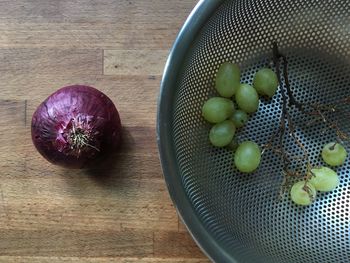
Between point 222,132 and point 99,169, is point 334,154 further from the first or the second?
point 99,169

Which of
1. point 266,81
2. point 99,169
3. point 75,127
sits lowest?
point 99,169

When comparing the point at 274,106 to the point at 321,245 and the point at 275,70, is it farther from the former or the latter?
the point at 321,245

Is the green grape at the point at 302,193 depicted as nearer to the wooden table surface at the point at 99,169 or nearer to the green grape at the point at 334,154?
the green grape at the point at 334,154

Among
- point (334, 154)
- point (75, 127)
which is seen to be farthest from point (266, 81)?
point (75, 127)

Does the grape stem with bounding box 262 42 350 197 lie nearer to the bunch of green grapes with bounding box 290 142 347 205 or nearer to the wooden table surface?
the bunch of green grapes with bounding box 290 142 347 205

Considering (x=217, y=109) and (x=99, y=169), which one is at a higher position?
(x=217, y=109)

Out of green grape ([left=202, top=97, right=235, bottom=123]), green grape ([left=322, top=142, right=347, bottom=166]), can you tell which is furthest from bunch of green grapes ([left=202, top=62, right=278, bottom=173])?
green grape ([left=322, top=142, right=347, bottom=166])

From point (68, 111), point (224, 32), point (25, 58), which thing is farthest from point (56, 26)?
point (224, 32)
